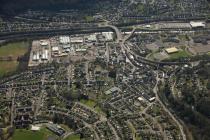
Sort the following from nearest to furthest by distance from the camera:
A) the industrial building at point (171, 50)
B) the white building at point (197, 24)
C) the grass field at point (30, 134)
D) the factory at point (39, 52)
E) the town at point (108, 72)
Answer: the grass field at point (30, 134) → the town at point (108, 72) → the factory at point (39, 52) → the industrial building at point (171, 50) → the white building at point (197, 24)

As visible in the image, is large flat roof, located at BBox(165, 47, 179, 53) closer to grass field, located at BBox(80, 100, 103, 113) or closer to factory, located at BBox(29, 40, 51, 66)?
grass field, located at BBox(80, 100, 103, 113)

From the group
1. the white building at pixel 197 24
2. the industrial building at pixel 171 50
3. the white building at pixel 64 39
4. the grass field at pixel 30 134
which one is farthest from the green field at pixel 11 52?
the white building at pixel 197 24

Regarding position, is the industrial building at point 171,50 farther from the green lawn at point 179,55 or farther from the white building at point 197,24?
the white building at point 197,24

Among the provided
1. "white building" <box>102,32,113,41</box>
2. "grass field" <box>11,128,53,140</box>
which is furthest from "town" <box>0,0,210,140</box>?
"white building" <box>102,32,113,41</box>

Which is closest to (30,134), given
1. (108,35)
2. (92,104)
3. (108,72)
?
(92,104)

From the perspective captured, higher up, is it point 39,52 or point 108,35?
point 108,35

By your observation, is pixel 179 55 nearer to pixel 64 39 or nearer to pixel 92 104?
pixel 92 104
